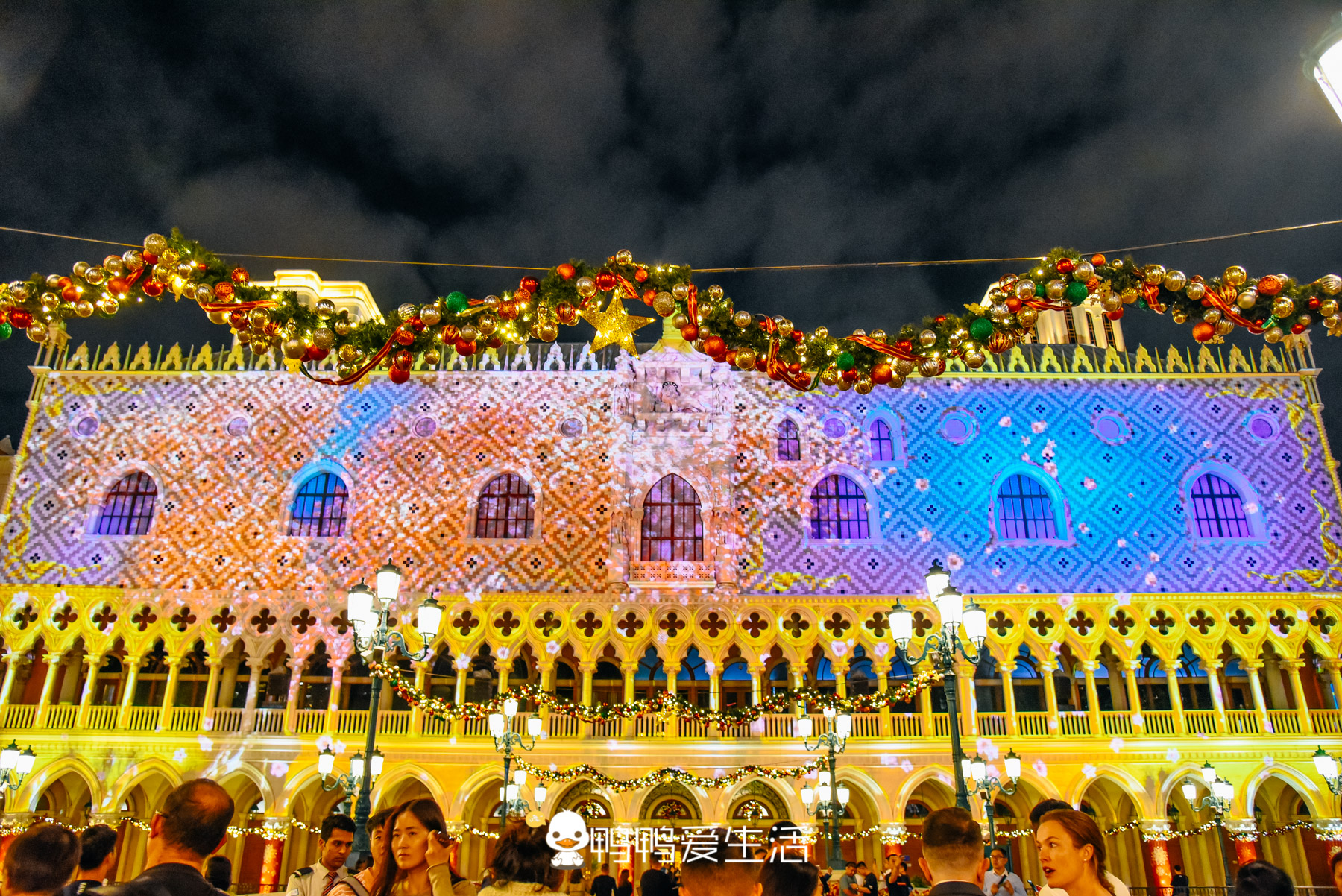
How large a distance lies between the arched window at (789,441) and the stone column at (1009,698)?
562 cm

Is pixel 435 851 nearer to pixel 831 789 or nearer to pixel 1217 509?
pixel 831 789

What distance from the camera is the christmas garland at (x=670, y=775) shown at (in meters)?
14.8

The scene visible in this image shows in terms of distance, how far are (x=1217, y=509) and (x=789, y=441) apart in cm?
882

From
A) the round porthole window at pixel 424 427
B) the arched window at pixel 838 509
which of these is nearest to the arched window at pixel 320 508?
the round porthole window at pixel 424 427

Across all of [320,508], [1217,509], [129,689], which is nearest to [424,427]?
[320,508]

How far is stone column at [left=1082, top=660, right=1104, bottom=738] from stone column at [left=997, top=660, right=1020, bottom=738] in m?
1.31

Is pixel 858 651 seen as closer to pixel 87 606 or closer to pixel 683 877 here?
pixel 87 606

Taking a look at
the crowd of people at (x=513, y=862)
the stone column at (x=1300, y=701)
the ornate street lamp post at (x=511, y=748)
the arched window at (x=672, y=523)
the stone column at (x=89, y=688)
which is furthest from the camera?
the arched window at (x=672, y=523)

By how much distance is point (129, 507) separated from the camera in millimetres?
17922

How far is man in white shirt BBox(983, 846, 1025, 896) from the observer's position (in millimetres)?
5379

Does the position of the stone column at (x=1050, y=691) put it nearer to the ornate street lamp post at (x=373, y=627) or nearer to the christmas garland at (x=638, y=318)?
the ornate street lamp post at (x=373, y=627)

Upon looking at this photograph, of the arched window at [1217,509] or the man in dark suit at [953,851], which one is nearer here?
the man in dark suit at [953,851]

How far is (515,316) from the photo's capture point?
4887 millimetres

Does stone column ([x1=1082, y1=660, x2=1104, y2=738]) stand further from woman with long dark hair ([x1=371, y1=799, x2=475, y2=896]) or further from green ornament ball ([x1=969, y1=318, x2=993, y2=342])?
woman with long dark hair ([x1=371, y1=799, x2=475, y2=896])
